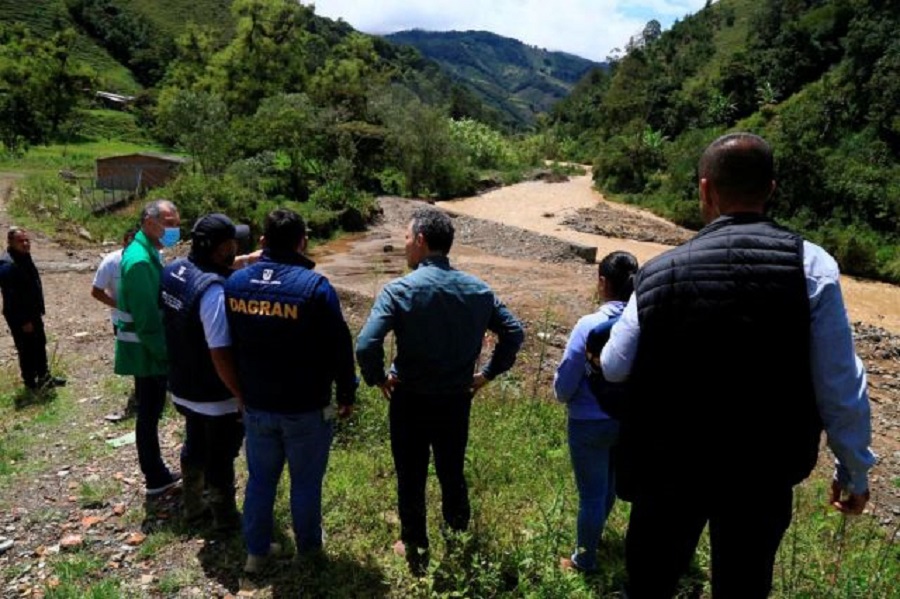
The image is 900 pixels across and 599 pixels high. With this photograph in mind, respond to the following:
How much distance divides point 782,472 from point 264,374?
2.09m

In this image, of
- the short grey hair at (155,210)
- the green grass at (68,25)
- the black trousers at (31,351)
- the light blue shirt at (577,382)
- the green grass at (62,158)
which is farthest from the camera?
the green grass at (68,25)

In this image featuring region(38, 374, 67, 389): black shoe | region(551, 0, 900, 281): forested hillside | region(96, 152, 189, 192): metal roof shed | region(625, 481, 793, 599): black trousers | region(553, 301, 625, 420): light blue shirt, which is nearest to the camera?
region(625, 481, 793, 599): black trousers

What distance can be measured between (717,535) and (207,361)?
8.14 feet

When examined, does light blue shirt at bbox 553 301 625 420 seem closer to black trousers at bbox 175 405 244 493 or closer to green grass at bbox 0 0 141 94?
black trousers at bbox 175 405 244 493

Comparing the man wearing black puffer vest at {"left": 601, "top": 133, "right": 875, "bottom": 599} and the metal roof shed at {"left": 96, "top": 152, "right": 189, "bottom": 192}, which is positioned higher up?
the man wearing black puffer vest at {"left": 601, "top": 133, "right": 875, "bottom": 599}

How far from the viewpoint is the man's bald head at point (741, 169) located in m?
1.89

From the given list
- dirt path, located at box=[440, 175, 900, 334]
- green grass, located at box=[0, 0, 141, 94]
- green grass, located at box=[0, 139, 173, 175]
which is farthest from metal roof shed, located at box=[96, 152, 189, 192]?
green grass, located at box=[0, 0, 141, 94]

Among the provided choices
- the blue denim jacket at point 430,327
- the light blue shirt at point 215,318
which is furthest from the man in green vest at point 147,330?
the blue denim jacket at point 430,327

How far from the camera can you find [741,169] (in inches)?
75.1

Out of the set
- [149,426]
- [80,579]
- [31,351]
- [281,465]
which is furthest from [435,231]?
[31,351]

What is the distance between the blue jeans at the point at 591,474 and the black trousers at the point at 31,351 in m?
5.58

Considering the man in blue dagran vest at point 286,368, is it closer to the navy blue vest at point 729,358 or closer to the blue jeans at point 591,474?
the blue jeans at point 591,474

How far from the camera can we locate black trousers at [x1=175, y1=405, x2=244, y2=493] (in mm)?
3506

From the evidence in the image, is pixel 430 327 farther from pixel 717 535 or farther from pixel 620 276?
pixel 717 535
